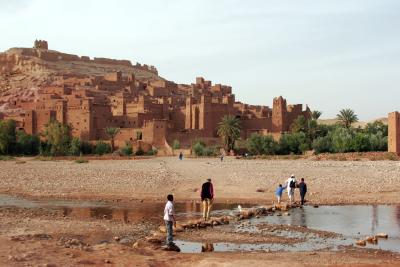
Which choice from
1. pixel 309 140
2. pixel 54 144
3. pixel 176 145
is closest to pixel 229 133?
pixel 176 145

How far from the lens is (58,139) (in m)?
57.3

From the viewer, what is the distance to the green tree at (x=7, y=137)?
57375 mm

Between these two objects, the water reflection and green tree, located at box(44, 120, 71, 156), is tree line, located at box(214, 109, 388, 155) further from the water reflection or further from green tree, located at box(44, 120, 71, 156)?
the water reflection

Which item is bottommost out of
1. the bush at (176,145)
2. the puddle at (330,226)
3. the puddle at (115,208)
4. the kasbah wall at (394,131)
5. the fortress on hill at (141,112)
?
the puddle at (115,208)

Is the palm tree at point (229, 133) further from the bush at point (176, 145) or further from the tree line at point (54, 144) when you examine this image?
the tree line at point (54, 144)

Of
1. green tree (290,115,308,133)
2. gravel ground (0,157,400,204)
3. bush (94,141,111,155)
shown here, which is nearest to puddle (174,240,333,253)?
gravel ground (0,157,400,204)

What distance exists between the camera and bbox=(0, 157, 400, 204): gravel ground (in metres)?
22.8

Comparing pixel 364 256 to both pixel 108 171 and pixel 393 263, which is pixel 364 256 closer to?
pixel 393 263

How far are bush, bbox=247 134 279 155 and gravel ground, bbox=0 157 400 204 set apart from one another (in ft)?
67.3

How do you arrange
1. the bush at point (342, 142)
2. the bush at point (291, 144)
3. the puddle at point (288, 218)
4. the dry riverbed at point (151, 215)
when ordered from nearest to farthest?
the dry riverbed at point (151, 215) → the puddle at point (288, 218) → the bush at point (342, 142) → the bush at point (291, 144)

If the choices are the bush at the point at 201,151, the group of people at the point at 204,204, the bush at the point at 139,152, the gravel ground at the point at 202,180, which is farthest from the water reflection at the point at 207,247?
the bush at the point at 139,152

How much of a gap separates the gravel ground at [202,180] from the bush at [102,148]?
74.7ft

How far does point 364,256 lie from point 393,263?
0.86 meters

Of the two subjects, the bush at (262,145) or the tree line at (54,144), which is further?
the tree line at (54,144)
